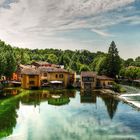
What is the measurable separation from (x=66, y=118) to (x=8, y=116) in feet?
25.2

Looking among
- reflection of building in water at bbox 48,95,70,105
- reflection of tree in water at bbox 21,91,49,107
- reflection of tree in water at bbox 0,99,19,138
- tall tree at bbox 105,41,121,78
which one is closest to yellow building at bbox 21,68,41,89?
reflection of tree in water at bbox 21,91,49,107

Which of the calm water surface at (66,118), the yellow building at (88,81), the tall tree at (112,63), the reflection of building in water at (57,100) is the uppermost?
the tall tree at (112,63)

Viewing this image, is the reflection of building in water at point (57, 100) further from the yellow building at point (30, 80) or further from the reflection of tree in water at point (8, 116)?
the yellow building at point (30, 80)

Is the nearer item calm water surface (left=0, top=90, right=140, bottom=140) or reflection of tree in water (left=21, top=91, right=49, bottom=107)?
calm water surface (left=0, top=90, right=140, bottom=140)

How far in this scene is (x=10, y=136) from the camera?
3144 centimetres

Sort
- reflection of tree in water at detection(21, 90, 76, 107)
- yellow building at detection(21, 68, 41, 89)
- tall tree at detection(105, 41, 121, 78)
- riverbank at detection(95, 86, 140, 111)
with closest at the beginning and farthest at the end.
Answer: riverbank at detection(95, 86, 140, 111), reflection of tree in water at detection(21, 90, 76, 107), yellow building at detection(21, 68, 41, 89), tall tree at detection(105, 41, 121, 78)

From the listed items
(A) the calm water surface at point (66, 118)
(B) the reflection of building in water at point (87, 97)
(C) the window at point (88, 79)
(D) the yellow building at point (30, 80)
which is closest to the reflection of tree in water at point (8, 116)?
(A) the calm water surface at point (66, 118)

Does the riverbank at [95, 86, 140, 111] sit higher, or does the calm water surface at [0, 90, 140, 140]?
the riverbank at [95, 86, 140, 111]

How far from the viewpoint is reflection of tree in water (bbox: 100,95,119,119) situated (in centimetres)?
4612

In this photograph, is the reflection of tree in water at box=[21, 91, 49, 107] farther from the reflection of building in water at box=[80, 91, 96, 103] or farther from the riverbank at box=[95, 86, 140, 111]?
the riverbank at box=[95, 86, 140, 111]

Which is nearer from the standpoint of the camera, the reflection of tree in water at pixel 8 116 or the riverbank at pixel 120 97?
the reflection of tree in water at pixel 8 116

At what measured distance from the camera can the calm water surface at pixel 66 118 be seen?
32.9 meters

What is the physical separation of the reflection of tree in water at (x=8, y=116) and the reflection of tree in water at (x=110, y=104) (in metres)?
13.7

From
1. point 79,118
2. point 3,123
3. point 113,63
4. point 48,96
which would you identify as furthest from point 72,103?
point 113,63
